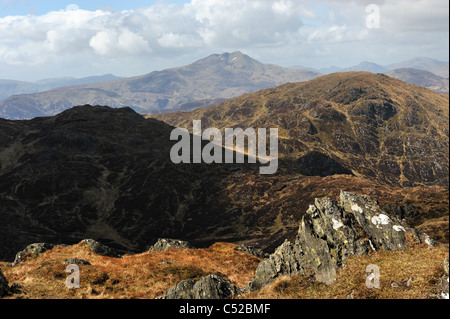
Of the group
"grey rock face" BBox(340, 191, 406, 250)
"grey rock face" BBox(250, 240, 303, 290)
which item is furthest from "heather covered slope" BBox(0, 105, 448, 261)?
"grey rock face" BBox(340, 191, 406, 250)

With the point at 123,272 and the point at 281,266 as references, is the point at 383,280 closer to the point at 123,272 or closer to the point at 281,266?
the point at 281,266

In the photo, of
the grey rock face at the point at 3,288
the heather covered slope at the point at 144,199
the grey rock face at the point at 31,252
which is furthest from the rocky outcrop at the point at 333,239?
the heather covered slope at the point at 144,199

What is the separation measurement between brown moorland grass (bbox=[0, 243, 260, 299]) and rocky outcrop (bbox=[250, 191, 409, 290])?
9450mm

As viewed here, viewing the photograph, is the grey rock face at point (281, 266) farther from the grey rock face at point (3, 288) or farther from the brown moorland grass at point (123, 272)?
the grey rock face at point (3, 288)

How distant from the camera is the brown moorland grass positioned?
26234 millimetres

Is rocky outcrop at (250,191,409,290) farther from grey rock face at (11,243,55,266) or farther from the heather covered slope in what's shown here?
the heather covered slope

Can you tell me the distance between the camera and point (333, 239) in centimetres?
2411

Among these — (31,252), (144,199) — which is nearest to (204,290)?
(31,252)

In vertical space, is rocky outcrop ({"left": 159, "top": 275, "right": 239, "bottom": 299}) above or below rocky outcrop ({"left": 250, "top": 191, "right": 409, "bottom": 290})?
below

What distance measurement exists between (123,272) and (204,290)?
1323cm

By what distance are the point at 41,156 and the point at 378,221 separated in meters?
212

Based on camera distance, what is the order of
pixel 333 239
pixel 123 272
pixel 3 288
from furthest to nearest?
pixel 123 272 < pixel 333 239 < pixel 3 288

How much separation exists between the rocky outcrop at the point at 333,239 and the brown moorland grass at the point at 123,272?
945 cm
